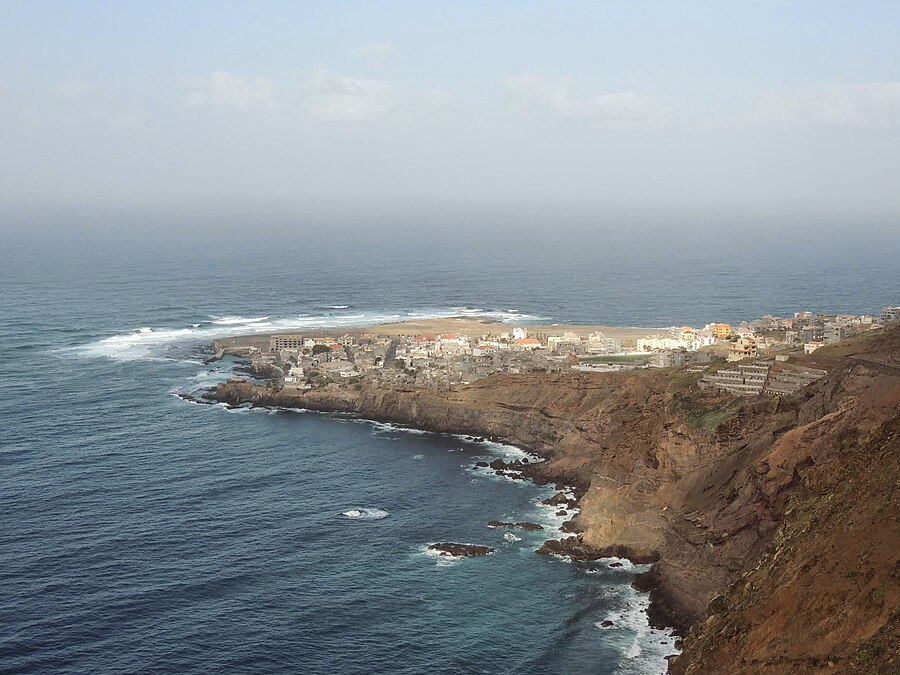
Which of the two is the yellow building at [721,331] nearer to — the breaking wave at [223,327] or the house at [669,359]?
the house at [669,359]

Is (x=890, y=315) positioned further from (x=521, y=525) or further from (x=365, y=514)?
(x=365, y=514)

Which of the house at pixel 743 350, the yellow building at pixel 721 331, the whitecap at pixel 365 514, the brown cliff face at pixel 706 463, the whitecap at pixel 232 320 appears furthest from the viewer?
the whitecap at pixel 232 320

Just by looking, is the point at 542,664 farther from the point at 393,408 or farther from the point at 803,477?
the point at 393,408

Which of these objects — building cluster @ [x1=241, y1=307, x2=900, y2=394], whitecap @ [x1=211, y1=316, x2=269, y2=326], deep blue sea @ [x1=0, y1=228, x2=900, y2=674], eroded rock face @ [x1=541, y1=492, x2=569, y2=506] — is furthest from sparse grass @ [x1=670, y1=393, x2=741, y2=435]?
whitecap @ [x1=211, y1=316, x2=269, y2=326]

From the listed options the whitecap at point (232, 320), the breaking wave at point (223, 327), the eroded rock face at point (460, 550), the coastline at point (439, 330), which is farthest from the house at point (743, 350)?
the whitecap at point (232, 320)

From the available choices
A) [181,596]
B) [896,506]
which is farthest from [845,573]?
[181,596]

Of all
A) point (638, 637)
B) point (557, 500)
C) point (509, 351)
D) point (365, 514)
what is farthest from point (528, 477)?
point (509, 351)

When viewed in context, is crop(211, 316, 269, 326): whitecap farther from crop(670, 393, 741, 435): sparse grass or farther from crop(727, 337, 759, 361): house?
crop(670, 393, 741, 435): sparse grass
